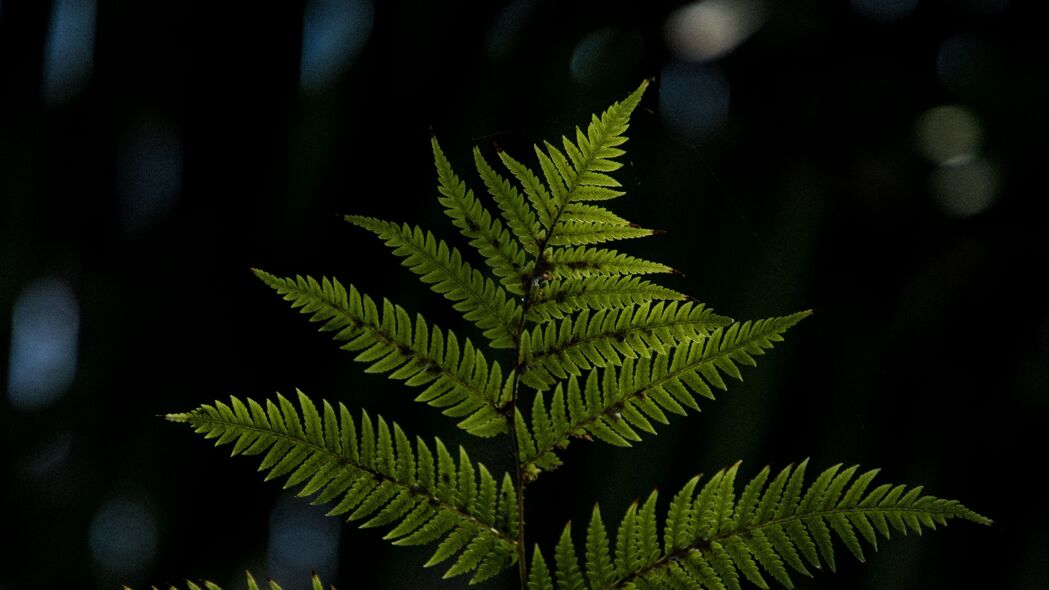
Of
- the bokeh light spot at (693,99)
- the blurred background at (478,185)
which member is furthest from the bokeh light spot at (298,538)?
the bokeh light spot at (693,99)

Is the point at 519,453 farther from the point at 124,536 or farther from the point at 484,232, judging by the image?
the point at 124,536

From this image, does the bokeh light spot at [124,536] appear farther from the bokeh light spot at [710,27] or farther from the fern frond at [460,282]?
the fern frond at [460,282]

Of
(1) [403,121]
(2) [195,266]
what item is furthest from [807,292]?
(2) [195,266]

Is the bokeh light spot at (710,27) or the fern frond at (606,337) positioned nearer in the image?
the fern frond at (606,337)

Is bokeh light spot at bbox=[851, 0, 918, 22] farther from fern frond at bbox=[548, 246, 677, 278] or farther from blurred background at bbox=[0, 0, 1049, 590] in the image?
fern frond at bbox=[548, 246, 677, 278]

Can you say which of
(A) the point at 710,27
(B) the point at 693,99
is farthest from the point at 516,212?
(A) the point at 710,27

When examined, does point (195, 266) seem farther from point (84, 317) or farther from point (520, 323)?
point (520, 323)
